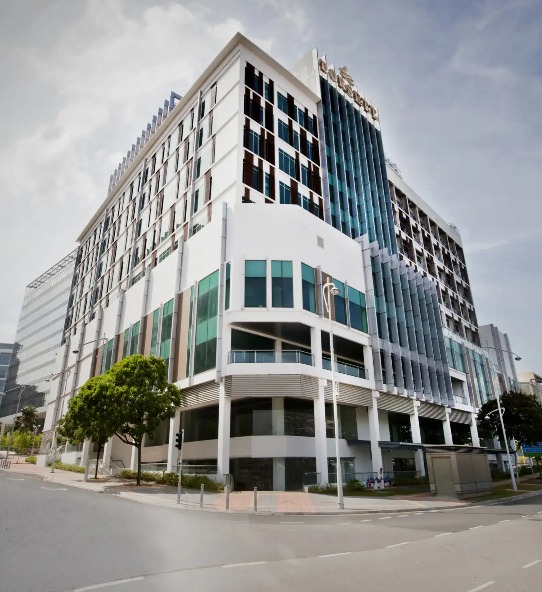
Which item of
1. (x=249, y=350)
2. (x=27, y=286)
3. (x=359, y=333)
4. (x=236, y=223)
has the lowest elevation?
(x=249, y=350)

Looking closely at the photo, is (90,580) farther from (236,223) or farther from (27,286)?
(27,286)

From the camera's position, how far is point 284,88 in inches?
1943

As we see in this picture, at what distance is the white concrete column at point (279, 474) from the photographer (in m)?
30.7

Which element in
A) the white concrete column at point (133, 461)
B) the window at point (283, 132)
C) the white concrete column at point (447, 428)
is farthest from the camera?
the white concrete column at point (447, 428)

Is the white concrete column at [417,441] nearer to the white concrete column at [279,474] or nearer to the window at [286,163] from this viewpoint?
the white concrete column at [279,474]

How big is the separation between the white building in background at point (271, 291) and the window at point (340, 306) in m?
Answer: 0.20

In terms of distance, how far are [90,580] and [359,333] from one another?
3361 centimetres

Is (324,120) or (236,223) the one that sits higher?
(324,120)

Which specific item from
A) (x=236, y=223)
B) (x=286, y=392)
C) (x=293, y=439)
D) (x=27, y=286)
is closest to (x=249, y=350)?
(x=286, y=392)

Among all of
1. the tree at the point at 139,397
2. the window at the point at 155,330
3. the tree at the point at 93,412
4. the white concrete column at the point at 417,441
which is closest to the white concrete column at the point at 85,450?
the tree at the point at 93,412

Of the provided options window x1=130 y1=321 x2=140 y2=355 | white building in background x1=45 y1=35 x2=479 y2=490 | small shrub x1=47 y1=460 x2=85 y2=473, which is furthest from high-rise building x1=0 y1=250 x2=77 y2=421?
window x1=130 y1=321 x2=140 y2=355

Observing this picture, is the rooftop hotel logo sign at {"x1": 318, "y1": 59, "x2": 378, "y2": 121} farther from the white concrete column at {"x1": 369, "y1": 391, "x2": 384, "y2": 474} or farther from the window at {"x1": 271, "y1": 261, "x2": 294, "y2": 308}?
the white concrete column at {"x1": 369, "y1": 391, "x2": 384, "y2": 474}

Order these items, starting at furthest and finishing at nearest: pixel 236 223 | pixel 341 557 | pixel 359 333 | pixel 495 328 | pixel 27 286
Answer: pixel 27 286, pixel 495 328, pixel 359 333, pixel 236 223, pixel 341 557

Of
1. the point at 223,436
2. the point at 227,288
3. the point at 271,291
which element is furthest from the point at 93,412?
the point at 271,291
